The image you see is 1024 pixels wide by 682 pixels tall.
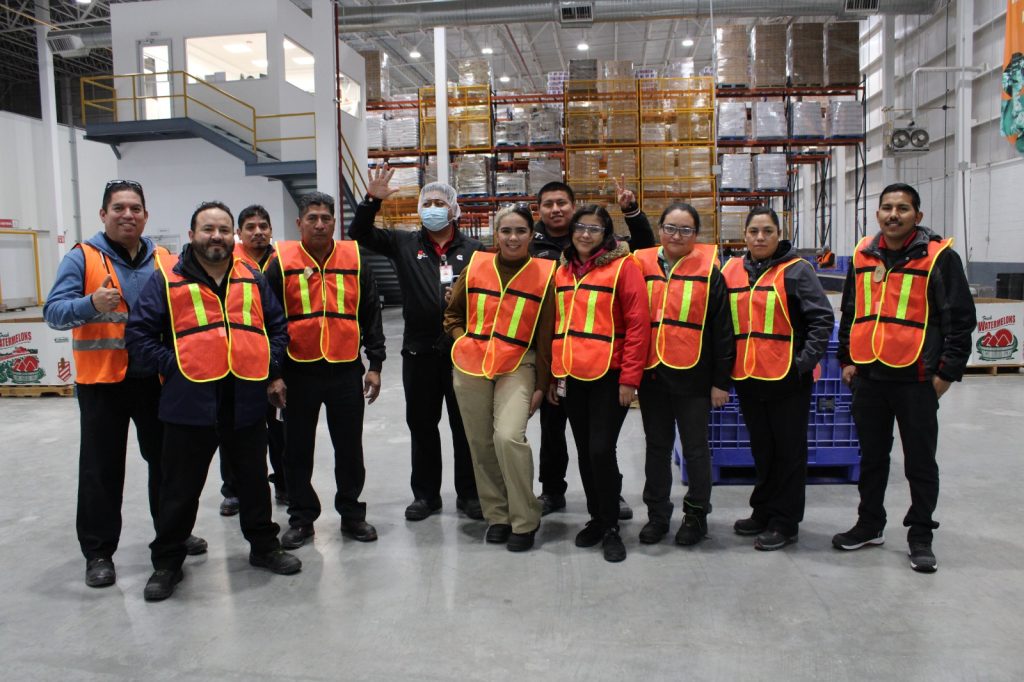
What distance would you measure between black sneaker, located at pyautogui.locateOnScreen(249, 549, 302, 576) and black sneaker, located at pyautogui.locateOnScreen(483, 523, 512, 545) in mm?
947

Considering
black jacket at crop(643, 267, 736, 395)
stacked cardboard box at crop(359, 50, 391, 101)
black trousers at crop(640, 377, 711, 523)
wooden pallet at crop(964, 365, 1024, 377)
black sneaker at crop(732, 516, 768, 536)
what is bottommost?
black sneaker at crop(732, 516, 768, 536)

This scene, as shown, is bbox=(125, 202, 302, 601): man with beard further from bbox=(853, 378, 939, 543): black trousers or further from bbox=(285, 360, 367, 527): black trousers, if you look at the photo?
bbox=(853, 378, 939, 543): black trousers

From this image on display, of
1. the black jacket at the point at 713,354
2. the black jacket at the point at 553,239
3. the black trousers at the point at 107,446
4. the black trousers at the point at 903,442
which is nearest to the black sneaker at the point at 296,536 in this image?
the black trousers at the point at 107,446

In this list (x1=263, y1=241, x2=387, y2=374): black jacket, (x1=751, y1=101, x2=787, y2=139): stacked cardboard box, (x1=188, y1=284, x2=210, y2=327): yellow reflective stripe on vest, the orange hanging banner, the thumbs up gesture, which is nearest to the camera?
the thumbs up gesture

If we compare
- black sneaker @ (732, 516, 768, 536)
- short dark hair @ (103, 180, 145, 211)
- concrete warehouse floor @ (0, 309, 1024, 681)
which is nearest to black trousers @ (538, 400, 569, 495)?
concrete warehouse floor @ (0, 309, 1024, 681)

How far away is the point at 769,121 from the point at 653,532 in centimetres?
1158

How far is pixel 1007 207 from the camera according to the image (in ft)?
49.7

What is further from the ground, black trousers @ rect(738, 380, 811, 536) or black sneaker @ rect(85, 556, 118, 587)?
black trousers @ rect(738, 380, 811, 536)

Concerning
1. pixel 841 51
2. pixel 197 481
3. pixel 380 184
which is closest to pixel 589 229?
pixel 380 184

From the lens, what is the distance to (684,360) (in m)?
3.56

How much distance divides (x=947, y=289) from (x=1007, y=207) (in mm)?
14663

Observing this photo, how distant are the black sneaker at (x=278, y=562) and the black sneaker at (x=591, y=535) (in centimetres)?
138

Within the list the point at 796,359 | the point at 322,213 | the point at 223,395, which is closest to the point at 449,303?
A: the point at 322,213

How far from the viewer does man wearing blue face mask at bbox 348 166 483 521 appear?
4004 millimetres
